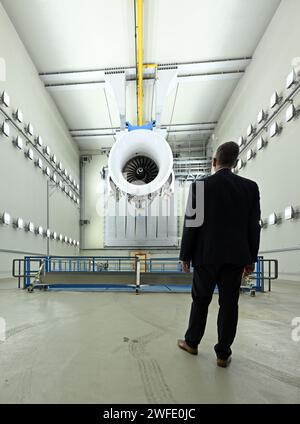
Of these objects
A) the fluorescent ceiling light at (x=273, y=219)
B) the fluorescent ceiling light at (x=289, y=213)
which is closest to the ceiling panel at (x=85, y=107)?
the fluorescent ceiling light at (x=273, y=219)

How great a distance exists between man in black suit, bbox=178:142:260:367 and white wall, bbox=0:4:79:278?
535cm

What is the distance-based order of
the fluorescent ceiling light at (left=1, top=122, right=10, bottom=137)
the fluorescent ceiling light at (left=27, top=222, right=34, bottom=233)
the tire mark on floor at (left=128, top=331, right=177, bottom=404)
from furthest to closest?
the fluorescent ceiling light at (left=27, top=222, right=34, bottom=233), the fluorescent ceiling light at (left=1, top=122, right=10, bottom=137), the tire mark on floor at (left=128, top=331, right=177, bottom=404)

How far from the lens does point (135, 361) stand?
1.50m

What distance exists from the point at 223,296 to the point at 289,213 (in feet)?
13.7

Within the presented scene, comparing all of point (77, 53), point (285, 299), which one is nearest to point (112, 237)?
point (285, 299)

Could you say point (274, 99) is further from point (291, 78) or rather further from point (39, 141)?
point (39, 141)

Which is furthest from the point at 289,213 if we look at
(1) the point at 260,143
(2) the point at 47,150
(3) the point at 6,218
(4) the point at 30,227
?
(2) the point at 47,150

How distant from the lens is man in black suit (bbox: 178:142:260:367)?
146 cm

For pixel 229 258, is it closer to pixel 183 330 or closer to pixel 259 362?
pixel 259 362

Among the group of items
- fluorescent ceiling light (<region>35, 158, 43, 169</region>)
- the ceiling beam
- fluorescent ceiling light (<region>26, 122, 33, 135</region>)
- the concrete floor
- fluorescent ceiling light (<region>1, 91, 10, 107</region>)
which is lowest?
the concrete floor

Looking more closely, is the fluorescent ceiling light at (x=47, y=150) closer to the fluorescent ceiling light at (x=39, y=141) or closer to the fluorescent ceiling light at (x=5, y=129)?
the fluorescent ceiling light at (x=39, y=141)

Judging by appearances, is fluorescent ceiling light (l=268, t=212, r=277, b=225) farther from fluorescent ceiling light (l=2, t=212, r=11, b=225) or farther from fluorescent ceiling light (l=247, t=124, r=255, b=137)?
fluorescent ceiling light (l=2, t=212, r=11, b=225)

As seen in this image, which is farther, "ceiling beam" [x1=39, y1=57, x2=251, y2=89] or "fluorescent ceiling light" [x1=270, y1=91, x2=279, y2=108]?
"ceiling beam" [x1=39, y1=57, x2=251, y2=89]

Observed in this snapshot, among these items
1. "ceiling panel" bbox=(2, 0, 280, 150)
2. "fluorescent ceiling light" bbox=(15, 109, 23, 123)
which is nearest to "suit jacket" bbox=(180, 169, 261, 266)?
"ceiling panel" bbox=(2, 0, 280, 150)
